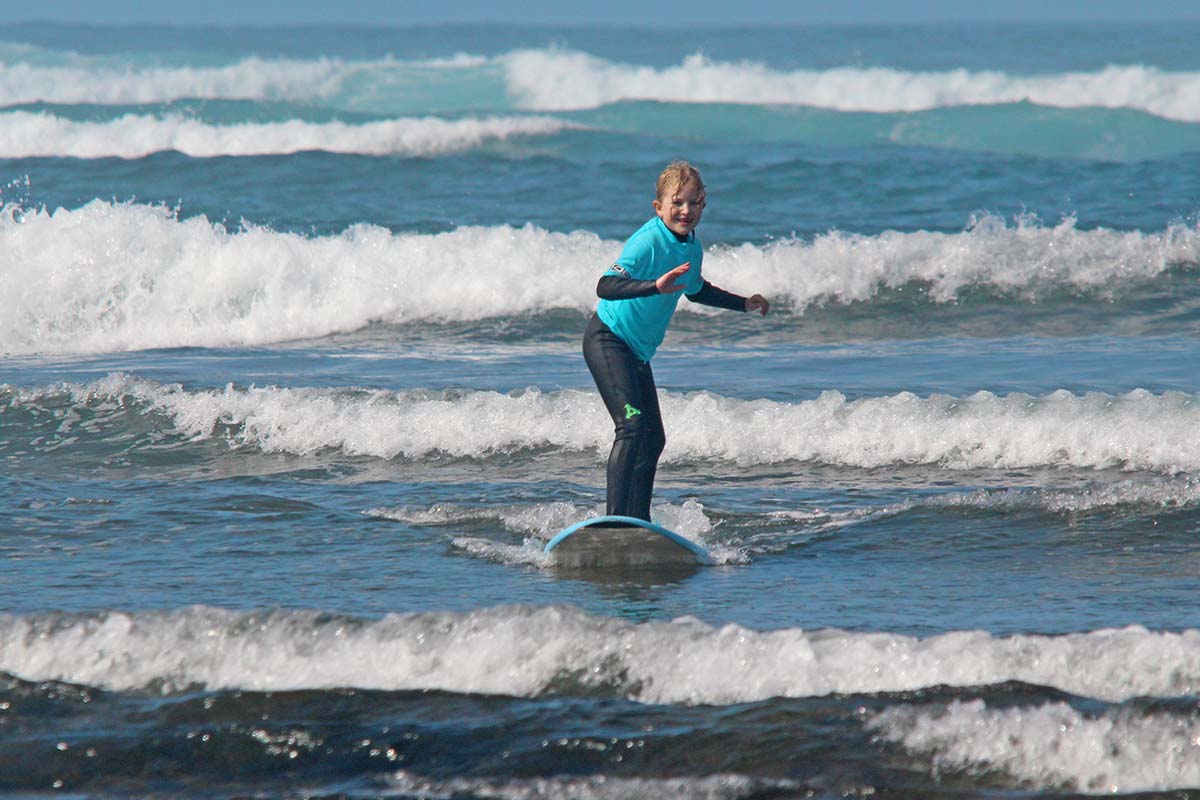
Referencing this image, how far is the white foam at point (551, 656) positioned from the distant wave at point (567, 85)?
38.3 m

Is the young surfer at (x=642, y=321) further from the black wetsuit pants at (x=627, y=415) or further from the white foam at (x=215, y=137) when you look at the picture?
the white foam at (x=215, y=137)

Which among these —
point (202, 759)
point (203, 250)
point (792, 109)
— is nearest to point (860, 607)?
point (202, 759)

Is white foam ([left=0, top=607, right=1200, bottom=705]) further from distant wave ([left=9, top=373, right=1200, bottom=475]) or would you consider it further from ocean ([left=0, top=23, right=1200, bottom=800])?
distant wave ([left=9, top=373, right=1200, bottom=475])

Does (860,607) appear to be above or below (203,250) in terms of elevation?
below

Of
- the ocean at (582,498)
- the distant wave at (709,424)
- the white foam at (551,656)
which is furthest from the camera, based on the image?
the distant wave at (709,424)

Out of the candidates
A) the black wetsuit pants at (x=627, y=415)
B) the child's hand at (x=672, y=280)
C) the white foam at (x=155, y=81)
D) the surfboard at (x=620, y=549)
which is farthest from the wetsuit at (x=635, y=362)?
the white foam at (x=155, y=81)

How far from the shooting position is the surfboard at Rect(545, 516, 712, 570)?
21.6 ft

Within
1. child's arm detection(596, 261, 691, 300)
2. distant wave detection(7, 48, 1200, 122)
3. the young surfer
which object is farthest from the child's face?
distant wave detection(7, 48, 1200, 122)

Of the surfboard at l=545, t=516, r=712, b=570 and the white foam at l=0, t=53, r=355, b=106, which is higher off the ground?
the white foam at l=0, t=53, r=355, b=106

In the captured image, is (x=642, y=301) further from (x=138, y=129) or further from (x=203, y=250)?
(x=138, y=129)

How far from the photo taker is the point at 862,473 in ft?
27.8

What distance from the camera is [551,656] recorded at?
5.26 meters

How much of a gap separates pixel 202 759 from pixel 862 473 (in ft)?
15.4

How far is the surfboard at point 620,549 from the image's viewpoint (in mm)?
6586
